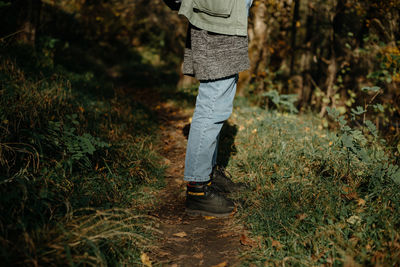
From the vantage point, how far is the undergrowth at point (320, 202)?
181cm

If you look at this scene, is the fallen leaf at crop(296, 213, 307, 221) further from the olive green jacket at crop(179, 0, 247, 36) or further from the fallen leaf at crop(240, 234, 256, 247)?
the olive green jacket at crop(179, 0, 247, 36)

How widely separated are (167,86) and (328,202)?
5097 mm

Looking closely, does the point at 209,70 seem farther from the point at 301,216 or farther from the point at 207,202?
the point at 301,216

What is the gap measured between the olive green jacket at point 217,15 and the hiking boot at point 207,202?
120cm

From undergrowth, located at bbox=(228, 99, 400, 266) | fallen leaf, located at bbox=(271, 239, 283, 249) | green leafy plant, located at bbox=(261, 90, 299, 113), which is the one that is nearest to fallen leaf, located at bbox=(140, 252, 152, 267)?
undergrowth, located at bbox=(228, 99, 400, 266)

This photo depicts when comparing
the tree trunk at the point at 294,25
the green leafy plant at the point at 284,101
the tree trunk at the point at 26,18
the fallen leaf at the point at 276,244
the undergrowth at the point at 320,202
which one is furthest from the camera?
the tree trunk at the point at 294,25

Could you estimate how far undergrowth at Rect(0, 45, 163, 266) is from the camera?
166cm

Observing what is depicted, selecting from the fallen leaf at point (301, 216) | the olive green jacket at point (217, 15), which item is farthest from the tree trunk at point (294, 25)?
the fallen leaf at point (301, 216)

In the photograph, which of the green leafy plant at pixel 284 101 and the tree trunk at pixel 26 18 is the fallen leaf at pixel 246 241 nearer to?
the green leafy plant at pixel 284 101

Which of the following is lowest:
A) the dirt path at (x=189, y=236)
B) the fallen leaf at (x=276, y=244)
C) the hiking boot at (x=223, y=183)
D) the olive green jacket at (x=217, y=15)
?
the dirt path at (x=189, y=236)

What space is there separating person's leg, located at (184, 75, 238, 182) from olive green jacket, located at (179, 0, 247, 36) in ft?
1.18

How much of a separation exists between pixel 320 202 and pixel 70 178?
1949 mm

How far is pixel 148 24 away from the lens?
10.8 metres

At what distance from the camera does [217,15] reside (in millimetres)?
2076
